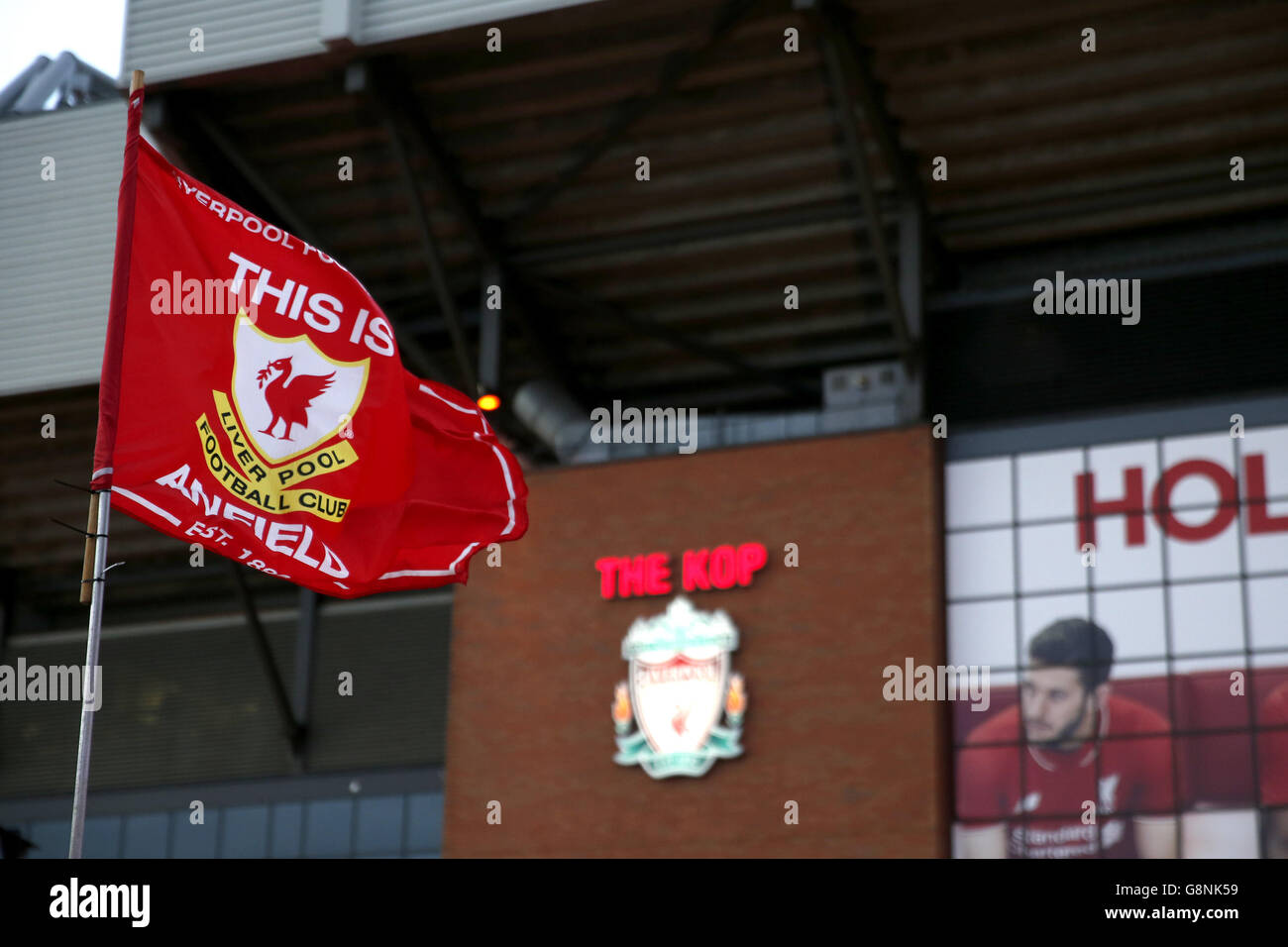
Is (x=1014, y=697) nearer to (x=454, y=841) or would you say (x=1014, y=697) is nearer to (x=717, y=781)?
(x=717, y=781)

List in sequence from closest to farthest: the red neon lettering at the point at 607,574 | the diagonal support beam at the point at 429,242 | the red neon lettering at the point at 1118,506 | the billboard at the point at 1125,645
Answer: the billboard at the point at 1125,645 < the red neon lettering at the point at 1118,506 < the diagonal support beam at the point at 429,242 < the red neon lettering at the point at 607,574

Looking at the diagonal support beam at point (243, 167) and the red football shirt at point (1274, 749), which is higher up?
the diagonal support beam at point (243, 167)

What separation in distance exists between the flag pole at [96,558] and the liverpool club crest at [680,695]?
1802 centimetres

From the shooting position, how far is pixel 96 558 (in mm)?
12711

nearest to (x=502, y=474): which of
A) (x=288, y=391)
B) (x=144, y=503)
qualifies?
(x=288, y=391)

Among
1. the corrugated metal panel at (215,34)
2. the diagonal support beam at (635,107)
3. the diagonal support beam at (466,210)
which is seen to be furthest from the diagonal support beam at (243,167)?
the diagonal support beam at (635,107)

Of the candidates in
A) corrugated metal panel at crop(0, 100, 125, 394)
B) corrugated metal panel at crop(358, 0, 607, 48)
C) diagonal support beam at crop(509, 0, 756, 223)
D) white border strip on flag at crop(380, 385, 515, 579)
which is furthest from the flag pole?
corrugated metal panel at crop(0, 100, 125, 394)

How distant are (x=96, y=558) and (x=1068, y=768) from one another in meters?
19.5

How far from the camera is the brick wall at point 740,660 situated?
29.7m

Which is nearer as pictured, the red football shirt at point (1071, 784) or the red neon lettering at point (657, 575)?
the red football shirt at point (1071, 784)

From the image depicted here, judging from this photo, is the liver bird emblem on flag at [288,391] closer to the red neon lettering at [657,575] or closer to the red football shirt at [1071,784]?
the red football shirt at [1071,784]

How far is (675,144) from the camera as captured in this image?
103ft
